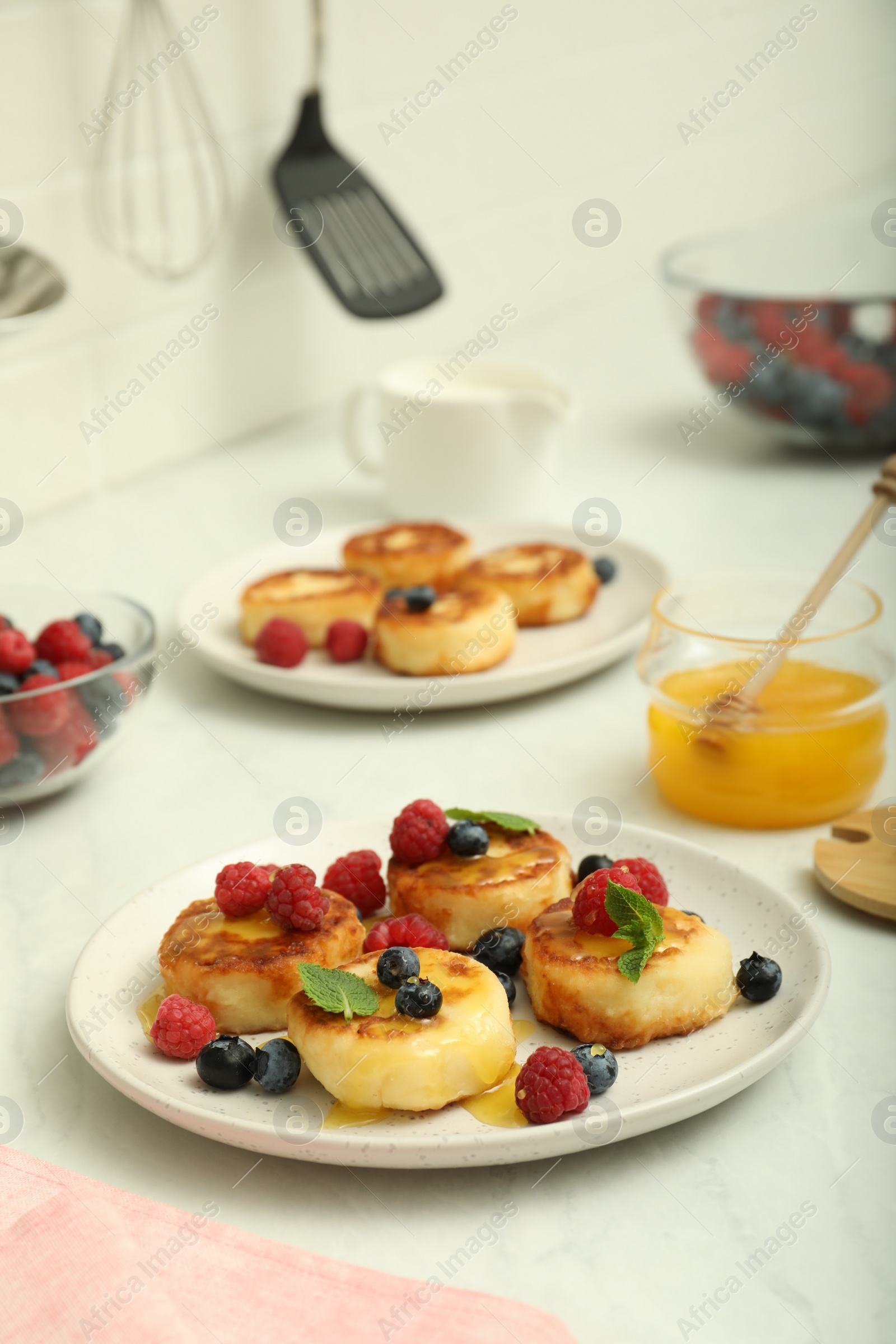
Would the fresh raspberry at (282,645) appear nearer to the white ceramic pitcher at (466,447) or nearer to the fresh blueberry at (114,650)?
the fresh blueberry at (114,650)

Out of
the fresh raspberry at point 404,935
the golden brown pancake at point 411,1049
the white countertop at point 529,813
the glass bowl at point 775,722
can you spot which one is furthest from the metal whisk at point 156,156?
the golden brown pancake at point 411,1049

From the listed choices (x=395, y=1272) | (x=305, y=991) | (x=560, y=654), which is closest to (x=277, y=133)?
(x=560, y=654)

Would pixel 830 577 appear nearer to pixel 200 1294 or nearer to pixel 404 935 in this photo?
pixel 404 935

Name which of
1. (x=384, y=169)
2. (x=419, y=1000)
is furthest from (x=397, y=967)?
(x=384, y=169)

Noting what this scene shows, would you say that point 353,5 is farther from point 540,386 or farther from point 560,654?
point 560,654

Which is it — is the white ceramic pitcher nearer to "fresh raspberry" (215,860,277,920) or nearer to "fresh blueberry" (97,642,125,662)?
"fresh blueberry" (97,642,125,662)

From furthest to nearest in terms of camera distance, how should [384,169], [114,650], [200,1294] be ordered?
[384,169]
[114,650]
[200,1294]

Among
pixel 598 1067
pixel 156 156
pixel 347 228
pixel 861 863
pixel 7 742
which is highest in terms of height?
pixel 156 156
